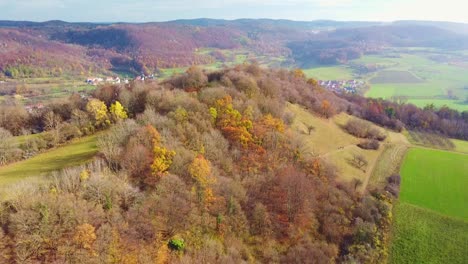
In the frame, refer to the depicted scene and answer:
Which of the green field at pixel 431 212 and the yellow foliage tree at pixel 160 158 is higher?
the yellow foliage tree at pixel 160 158

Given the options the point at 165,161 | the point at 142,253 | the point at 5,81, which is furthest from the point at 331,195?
the point at 5,81

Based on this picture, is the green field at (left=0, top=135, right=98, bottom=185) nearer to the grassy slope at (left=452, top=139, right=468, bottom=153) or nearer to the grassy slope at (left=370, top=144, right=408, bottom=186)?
the grassy slope at (left=370, top=144, right=408, bottom=186)

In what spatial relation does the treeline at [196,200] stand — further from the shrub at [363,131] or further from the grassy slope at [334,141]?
the shrub at [363,131]

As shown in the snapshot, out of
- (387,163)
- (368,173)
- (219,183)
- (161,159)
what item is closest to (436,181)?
(387,163)

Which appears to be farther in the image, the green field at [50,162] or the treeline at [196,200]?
the green field at [50,162]

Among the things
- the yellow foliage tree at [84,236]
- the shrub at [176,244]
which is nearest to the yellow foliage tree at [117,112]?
the shrub at [176,244]

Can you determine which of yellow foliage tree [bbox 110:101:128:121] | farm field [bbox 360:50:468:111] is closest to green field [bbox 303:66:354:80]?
farm field [bbox 360:50:468:111]
